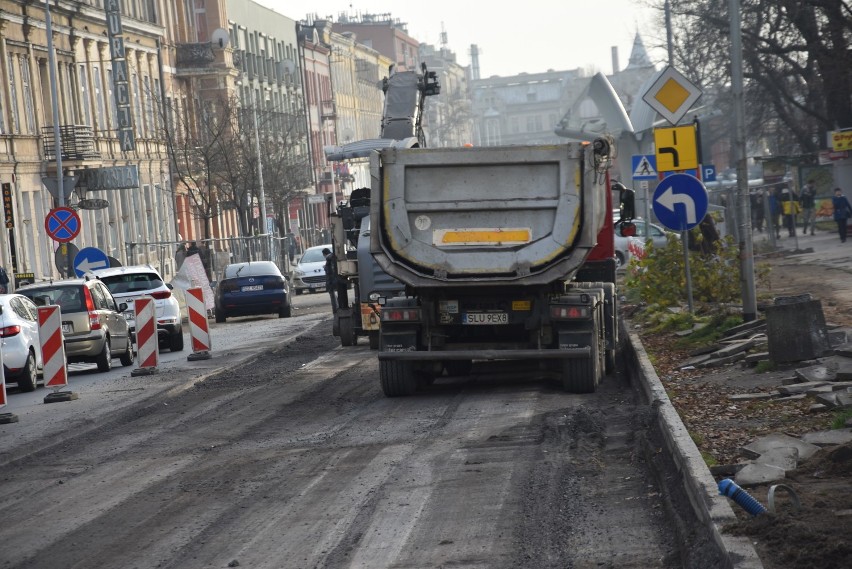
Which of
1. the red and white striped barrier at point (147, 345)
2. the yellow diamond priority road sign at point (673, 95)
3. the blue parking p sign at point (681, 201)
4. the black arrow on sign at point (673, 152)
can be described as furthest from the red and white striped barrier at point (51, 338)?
the black arrow on sign at point (673, 152)

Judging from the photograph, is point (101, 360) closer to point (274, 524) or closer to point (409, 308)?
point (409, 308)

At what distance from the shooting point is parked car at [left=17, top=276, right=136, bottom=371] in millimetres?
24234

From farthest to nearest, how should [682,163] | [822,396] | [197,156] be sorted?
[197,156]
[682,163]
[822,396]

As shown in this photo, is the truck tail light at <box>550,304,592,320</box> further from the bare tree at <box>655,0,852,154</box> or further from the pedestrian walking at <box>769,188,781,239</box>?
the pedestrian walking at <box>769,188,781,239</box>

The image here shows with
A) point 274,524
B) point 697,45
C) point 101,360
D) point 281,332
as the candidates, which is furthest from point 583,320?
point 697,45

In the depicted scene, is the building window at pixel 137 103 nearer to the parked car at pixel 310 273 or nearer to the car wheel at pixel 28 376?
the parked car at pixel 310 273

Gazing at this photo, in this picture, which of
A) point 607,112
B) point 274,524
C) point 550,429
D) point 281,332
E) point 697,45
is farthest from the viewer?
point 607,112

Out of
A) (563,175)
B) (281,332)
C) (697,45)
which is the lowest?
(281,332)

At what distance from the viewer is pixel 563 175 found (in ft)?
52.6

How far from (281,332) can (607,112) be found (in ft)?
89.5

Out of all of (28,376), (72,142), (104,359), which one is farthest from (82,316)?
(72,142)

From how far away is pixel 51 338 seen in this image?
1912cm

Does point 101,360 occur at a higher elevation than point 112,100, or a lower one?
lower

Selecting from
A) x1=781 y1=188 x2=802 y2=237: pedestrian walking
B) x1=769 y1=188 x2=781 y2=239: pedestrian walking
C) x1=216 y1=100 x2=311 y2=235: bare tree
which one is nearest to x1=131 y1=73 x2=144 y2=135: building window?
x1=216 y1=100 x2=311 y2=235: bare tree
